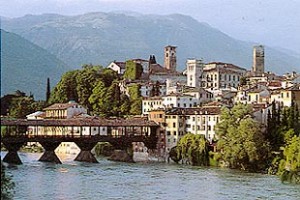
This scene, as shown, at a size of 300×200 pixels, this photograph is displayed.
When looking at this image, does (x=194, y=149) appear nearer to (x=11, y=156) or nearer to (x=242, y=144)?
(x=242, y=144)

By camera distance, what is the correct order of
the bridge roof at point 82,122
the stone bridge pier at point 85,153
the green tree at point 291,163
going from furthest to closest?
the bridge roof at point 82,122 < the stone bridge pier at point 85,153 < the green tree at point 291,163

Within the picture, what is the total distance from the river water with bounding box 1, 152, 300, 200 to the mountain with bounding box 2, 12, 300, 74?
74.9 meters

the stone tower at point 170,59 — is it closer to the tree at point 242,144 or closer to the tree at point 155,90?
the tree at point 155,90

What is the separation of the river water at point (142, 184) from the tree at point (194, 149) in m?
3.75

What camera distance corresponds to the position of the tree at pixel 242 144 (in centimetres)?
3634

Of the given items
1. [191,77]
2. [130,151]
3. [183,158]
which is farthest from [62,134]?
[191,77]

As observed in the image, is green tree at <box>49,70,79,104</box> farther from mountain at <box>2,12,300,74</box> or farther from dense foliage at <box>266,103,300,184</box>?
mountain at <box>2,12,300,74</box>

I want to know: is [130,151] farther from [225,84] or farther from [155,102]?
[225,84]

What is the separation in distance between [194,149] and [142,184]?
14030mm

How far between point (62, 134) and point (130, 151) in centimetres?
455

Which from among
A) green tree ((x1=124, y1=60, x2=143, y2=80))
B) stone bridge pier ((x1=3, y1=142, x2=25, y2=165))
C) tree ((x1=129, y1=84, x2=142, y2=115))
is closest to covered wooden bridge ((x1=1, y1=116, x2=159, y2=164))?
stone bridge pier ((x1=3, y1=142, x2=25, y2=165))

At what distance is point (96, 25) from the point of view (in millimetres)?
158625

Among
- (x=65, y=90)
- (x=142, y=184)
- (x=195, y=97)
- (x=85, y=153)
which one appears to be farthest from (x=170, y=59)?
(x=142, y=184)

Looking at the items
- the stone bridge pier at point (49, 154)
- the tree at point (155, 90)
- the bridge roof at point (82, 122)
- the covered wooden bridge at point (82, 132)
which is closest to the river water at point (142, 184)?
the stone bridge pier at point (49, 154)
